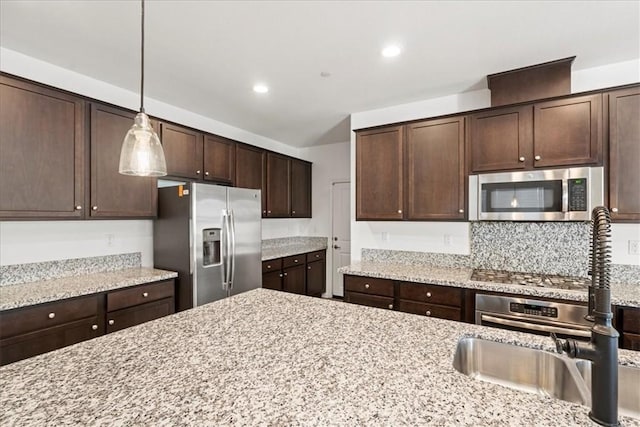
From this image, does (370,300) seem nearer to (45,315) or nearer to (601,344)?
(601,344)

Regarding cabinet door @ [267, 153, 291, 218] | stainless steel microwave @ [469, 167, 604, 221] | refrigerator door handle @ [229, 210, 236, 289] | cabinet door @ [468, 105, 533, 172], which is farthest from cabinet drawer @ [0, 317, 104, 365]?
cabinet door @ [468, 105, 533, 172]

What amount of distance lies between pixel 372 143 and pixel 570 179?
1721 mm

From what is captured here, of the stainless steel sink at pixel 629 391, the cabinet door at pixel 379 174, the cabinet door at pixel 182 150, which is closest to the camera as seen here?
the stainless steel sink at pixel 629 391

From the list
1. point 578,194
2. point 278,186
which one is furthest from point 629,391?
point 278,186

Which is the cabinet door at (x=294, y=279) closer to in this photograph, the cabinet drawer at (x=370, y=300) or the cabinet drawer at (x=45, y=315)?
the cabinet drawer at (x=370, y=300)

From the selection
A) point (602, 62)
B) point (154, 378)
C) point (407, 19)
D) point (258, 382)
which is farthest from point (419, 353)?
point (602, 62)

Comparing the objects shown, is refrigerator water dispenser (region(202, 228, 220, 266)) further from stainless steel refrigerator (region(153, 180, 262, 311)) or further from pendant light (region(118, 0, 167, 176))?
pendant light (region(118, 0, 167, 176))

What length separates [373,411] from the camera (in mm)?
757

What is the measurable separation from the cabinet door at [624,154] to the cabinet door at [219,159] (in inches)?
138

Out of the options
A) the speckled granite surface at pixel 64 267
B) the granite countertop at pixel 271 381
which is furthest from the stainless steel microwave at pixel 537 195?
the speckled granite surface at pixel 64 267

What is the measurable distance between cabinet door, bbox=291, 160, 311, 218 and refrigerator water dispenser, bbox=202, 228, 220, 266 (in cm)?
188

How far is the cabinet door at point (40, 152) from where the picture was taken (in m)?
2.02

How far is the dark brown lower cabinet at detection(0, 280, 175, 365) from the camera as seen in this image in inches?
73.2

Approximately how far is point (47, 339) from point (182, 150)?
1.88 meters
